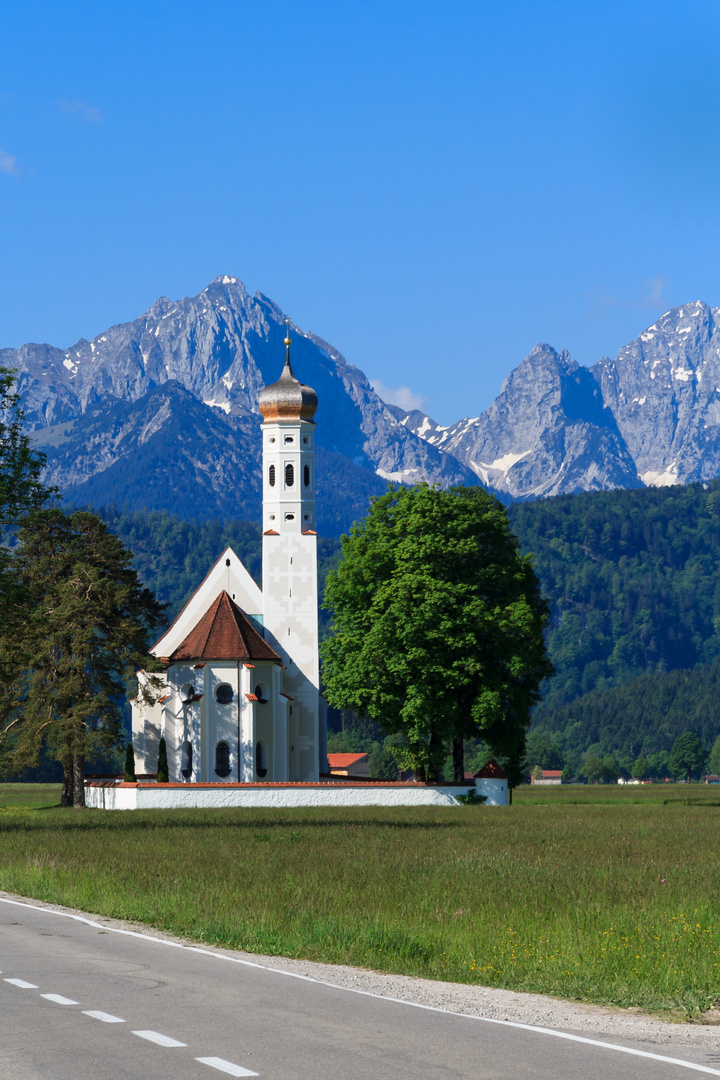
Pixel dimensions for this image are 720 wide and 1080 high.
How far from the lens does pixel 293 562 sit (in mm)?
73938

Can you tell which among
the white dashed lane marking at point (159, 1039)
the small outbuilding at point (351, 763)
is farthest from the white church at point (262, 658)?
the small outbuilding at point (351, 763)

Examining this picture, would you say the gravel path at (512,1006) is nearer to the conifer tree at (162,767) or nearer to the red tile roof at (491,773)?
the red tile roof at (491,773)

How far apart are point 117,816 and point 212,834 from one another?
44.9 feet

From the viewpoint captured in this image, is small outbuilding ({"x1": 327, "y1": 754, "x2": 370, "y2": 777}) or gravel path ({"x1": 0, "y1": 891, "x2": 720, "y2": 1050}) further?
small outbuilding ({"x1": 327, "y1": 754, "x2": 370, "y2": 777})

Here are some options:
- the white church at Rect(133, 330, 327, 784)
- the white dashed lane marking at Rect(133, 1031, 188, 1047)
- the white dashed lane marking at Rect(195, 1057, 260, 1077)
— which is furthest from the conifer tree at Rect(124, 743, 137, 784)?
the white dashed lane marking at Rect(195, 1057, 260, 1077)

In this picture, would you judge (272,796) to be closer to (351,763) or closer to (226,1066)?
(226,1066)

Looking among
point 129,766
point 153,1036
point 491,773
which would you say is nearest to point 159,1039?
point 153,1036

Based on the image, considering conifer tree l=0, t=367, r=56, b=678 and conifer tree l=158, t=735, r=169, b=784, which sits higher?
conifer tree l=0, t=367, r=56, b=678

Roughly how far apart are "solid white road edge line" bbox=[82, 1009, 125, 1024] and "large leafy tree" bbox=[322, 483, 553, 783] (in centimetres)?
4300

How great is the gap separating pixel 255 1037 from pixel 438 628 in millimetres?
44812

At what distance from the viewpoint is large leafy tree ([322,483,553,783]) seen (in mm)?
54594

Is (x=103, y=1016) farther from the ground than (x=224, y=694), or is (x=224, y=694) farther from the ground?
(x=224, y=694)

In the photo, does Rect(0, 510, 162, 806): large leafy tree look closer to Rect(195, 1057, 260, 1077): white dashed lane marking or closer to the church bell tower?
the church bell tower

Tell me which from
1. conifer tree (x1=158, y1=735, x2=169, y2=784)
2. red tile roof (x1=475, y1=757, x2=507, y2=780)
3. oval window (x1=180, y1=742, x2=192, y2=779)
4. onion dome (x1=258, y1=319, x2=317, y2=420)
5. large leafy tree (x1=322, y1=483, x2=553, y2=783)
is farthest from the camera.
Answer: onion dome (x1=258, y1=319, x2=317, y2=420)
